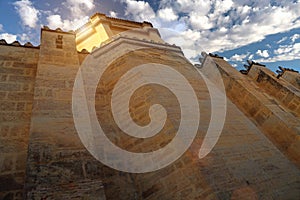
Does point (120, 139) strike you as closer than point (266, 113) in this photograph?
Yes

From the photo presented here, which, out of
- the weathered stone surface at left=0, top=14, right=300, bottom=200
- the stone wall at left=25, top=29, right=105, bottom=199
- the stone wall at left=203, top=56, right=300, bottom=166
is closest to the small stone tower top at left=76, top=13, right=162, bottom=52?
the weathered stone surface at left=0, top=14, right=300, bottom=200

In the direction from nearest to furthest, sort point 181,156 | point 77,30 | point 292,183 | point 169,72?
point 181,156, point 292,183, point 169,72, point 77,30

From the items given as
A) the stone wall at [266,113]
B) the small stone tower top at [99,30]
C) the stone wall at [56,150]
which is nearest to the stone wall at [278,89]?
the stone wall at [266,113]

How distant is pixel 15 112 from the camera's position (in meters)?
3.65

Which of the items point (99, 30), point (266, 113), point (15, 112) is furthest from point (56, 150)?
point (99, 30)

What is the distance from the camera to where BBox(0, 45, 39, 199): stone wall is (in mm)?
2748

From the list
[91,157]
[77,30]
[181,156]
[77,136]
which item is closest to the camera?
[91,157]

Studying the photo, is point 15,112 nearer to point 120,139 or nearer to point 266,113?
point 120,139

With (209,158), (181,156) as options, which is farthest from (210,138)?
(181,156)

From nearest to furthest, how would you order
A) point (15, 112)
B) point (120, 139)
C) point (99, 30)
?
point (15, 112), point (120, 139), point (99, 30)

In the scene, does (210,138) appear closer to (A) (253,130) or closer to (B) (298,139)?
(A) (253,130)

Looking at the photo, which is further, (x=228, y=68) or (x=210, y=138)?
(x=228, y=68)

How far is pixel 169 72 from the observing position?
536 cm

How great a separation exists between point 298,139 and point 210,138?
7.11 feet
